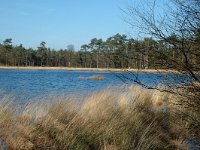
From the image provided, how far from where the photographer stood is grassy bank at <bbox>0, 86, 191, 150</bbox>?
6.43 meters

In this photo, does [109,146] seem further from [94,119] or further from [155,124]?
[155,124]

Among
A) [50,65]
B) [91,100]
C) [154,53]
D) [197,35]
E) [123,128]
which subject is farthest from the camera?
[50,65]

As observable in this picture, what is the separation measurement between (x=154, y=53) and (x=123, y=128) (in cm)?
194

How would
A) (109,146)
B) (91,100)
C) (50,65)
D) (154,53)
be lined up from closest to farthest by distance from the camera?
(154,53)
(109,146)
(91,100)
(50,65)

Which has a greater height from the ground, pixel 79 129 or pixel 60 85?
pixel 79 129

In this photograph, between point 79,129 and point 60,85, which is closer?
point 79,129

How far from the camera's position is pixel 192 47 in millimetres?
5402

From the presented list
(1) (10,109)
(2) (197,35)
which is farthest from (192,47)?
(1) (10,109)

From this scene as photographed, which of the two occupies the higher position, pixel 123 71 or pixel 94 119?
pixel 123 71

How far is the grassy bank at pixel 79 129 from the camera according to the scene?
253 inches

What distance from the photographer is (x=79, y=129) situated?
22.3 feet

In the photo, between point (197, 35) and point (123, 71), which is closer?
point (197, 35)

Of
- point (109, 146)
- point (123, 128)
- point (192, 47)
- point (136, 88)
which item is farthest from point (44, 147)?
point (136, 88)

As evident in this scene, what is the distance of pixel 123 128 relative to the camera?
23.5ft
